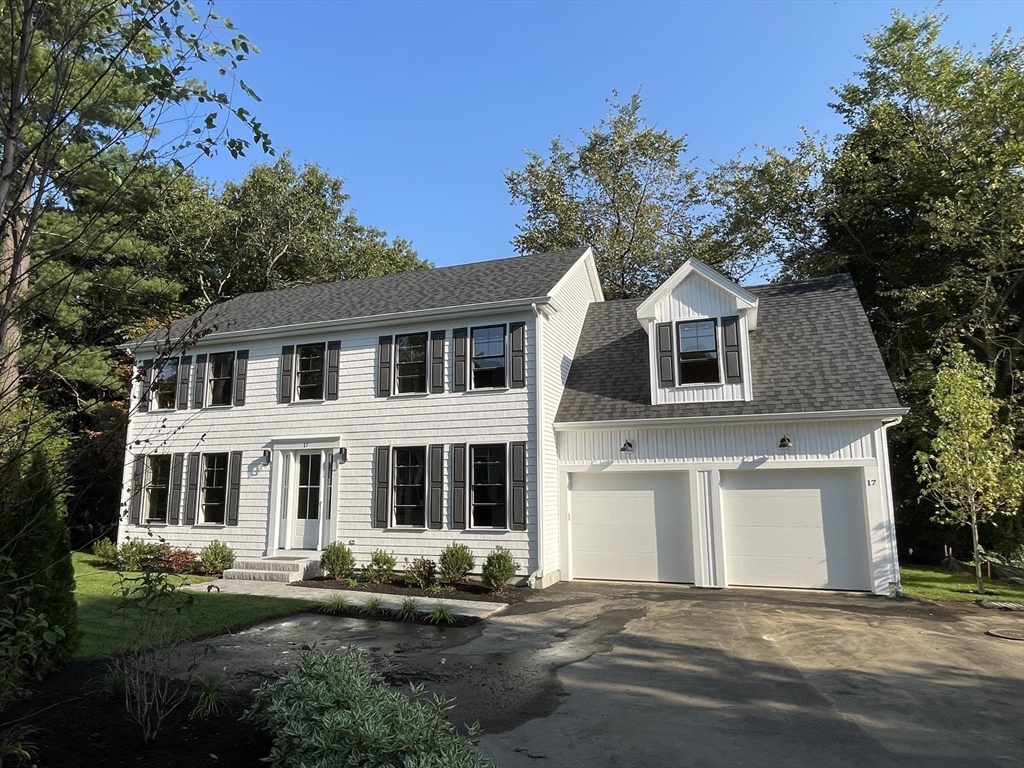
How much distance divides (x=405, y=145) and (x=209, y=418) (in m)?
9.22

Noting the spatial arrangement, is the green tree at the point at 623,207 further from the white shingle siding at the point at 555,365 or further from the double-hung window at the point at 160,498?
the double-hung window at the point at 160,498

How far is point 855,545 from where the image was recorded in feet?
38.4

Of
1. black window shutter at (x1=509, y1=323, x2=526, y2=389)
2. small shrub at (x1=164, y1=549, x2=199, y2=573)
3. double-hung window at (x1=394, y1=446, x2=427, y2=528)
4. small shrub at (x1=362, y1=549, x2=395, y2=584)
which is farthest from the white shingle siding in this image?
small shrub at (x1=164, y1=549, x2=199, y2=573)

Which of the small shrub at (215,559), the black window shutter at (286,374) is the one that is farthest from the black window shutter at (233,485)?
the black window shutter at (286,374)

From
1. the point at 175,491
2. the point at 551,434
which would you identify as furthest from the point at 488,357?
the point at 175,491

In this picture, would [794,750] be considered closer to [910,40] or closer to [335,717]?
[335,717]

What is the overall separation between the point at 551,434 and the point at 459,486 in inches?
90.2

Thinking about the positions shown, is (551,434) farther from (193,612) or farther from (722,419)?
(193,612)

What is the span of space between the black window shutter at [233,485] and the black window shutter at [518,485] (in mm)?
7174

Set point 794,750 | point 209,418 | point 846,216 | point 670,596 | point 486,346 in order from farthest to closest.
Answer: point 846,216 < point 209,418 < point 486,346 < point 670,596 < point 794,750

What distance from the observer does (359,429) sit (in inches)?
572

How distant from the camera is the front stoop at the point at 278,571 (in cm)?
1328

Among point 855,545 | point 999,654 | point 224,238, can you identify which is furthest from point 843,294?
point 224,238

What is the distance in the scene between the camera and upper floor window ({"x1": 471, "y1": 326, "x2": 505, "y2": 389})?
13.7m
